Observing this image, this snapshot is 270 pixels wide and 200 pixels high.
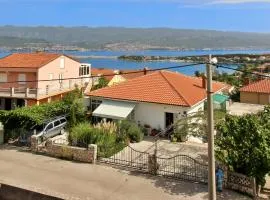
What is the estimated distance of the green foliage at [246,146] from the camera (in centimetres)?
1869

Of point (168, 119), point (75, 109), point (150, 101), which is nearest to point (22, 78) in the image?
point (75, 109)

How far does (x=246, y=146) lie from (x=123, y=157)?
8.37 meters

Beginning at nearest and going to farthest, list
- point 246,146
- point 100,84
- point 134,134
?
point 246,146 < point 134,134 < point 100,84

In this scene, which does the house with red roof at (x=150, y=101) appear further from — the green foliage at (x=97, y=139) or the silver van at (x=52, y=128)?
the green foliage at (x=97, y=139)

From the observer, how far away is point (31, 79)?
42188 mm

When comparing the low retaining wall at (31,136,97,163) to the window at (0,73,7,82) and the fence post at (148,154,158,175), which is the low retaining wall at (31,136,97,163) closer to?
the fence post at (148,154,158,175)

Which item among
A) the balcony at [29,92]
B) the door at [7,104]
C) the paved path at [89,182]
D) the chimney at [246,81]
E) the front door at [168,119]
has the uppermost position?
the chimney at [246,81]

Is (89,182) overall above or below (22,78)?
below

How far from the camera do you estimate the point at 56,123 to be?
30125 mm

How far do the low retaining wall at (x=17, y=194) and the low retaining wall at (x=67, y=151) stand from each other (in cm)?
694

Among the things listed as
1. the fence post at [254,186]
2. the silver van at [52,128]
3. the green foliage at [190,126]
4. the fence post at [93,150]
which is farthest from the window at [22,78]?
the fence post at [254,186]

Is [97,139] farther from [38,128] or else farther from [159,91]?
[159,91]

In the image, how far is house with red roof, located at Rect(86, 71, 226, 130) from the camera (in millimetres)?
30359

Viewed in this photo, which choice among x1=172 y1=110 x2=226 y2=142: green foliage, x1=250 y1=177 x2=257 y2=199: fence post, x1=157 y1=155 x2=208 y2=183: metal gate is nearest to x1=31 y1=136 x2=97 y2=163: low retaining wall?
x1=157 y1=155 x2=208 y2=183: metal gate
